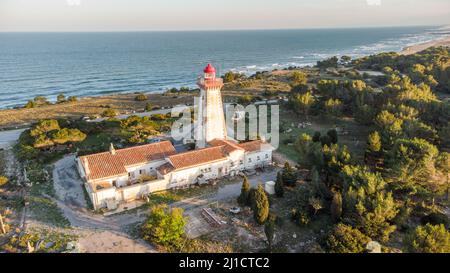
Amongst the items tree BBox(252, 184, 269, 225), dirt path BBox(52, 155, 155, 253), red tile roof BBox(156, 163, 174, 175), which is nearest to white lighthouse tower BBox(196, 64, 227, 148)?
red tile roof BBox(156, 163, 174, 175)

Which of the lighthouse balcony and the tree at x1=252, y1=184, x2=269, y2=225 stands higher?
the lighthouse balcony

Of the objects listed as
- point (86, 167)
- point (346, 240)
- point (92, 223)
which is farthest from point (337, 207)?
point (86, 167)

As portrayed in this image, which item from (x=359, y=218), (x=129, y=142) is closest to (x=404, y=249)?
(x=359, y=218)

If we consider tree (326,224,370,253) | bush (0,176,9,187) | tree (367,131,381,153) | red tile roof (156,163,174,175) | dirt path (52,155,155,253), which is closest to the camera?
tree (326,224,370,253)

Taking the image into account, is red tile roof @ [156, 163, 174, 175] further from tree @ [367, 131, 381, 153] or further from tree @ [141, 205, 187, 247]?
tree @ [367, 131, 381, 153]

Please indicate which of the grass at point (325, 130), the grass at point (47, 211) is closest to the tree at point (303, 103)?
the grass at point (325, 130)
